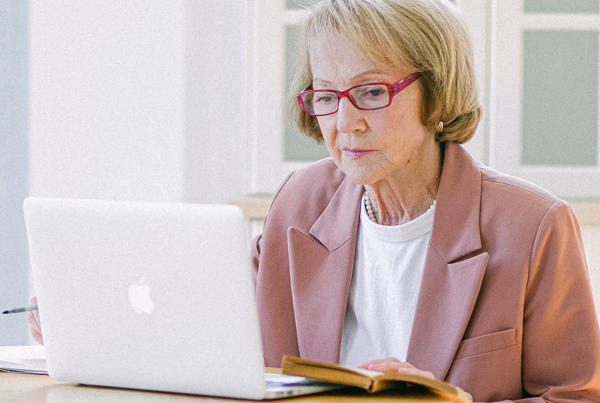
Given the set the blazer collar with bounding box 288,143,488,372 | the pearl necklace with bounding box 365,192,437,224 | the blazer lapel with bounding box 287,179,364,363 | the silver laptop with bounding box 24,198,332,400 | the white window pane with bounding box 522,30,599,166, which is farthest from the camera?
the white window pane with bounding box 522,30,599,166

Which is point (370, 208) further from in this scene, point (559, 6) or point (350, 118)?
point (559, 6)

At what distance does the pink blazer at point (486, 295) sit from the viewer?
4.12 ft

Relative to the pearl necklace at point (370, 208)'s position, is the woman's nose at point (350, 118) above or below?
above

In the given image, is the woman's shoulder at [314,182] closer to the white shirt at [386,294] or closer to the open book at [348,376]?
the white shirt at [386,294]

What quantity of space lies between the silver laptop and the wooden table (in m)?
0.01

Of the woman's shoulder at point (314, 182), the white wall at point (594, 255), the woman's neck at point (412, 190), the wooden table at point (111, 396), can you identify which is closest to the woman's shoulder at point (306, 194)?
the woman's shoulder at point (314, 182)

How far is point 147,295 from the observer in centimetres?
89

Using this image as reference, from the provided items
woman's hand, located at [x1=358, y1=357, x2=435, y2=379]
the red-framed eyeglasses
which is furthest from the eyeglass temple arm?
woman's hand, located at [x1=358, y1=357, x2=435, y2=379]

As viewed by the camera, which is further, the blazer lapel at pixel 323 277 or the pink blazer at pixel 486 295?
the blazer lapel at pixel 323 277

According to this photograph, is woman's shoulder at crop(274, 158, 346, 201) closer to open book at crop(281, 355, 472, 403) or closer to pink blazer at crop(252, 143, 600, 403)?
pink blazer at crop(252, 143, 600, 403)

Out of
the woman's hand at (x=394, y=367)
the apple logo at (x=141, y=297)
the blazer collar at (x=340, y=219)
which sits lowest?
the woman's hand at (x=394, y=367)

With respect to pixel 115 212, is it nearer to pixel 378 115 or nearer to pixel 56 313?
pixel 56 313

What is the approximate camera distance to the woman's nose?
1382mm

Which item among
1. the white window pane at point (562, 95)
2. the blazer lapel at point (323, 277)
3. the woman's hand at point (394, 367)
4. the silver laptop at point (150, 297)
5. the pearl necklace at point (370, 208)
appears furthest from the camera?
the white window pane at point (562, 95)
